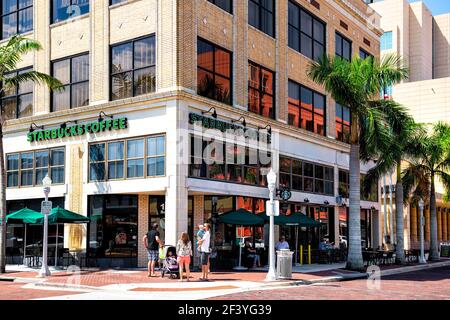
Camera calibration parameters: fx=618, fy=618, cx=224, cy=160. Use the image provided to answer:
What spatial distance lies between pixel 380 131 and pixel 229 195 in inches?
292

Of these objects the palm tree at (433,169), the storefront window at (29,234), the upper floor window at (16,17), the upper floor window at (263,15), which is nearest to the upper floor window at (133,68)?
the storefront window at (29,234)

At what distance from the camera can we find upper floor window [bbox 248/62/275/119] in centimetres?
3112

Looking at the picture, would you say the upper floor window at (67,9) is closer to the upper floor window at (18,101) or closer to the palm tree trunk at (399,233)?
the upper floor window at (18,101)

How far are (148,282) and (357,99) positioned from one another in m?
12.7

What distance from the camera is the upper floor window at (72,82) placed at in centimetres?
2961

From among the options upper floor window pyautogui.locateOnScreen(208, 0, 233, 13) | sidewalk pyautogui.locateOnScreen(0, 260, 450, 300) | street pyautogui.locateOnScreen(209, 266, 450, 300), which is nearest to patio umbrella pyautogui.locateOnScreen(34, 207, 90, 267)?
sidewalk pyautogui.locateOnScreen(0, 260, 450, 300)

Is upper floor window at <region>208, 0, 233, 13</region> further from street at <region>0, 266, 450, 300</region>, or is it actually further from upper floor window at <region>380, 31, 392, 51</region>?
upper floor window at <region>380, 31, 392, 51</region>

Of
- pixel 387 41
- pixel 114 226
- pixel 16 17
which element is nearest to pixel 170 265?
pixel 114 226

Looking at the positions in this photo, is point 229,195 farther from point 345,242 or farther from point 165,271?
point 345,242

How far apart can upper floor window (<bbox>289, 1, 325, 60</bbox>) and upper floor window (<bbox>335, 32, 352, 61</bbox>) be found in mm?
2232

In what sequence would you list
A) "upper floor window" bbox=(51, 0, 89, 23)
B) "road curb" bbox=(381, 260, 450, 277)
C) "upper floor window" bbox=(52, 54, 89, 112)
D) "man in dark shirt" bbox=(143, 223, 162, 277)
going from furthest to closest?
"upper floor window" bbox=(51, 0, 89, 23), "upper floor window" bbox=(52, 54, 89, 112), "road curb" bbox=(381, 260, 450, 277), "man in dark shirt" bbox=(143, 223, 162, 277)

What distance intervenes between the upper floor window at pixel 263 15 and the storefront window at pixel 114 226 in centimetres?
1133

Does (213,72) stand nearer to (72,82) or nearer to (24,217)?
(72,82)

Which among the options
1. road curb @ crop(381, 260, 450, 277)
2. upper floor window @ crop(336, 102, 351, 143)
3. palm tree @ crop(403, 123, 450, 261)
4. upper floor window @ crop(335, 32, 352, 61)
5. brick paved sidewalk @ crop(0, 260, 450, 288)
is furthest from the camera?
upper floor window @ crop(335, 32, 352, 61)
